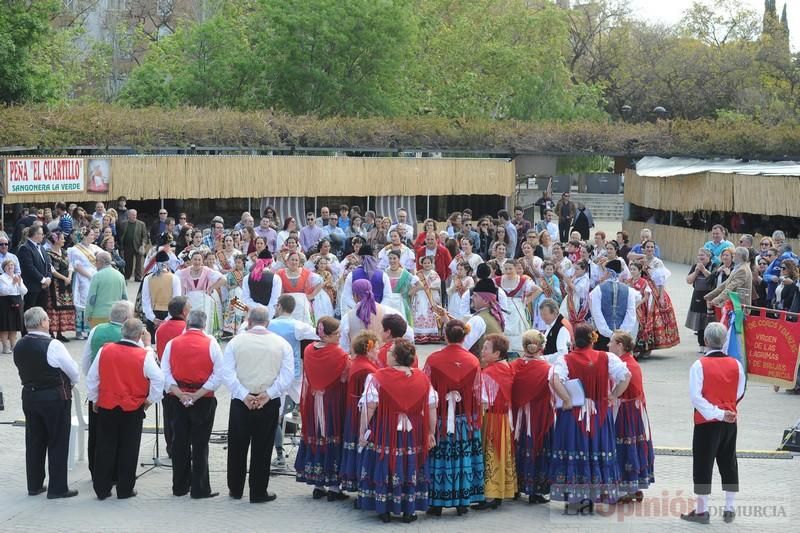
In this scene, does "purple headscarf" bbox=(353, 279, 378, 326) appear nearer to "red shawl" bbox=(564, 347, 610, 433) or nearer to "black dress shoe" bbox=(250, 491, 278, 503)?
"black dress shoe" bbox=(250, 491, 278, 503)

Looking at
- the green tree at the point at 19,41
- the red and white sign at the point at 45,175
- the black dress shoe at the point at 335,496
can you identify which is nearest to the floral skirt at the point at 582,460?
the black dress shoe at the point at 335,496

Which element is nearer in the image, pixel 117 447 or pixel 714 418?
pixel 714 418

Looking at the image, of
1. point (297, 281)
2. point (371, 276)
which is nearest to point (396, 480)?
point (297, 281)

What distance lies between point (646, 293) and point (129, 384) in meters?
9.06

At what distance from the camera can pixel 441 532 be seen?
9.05 m

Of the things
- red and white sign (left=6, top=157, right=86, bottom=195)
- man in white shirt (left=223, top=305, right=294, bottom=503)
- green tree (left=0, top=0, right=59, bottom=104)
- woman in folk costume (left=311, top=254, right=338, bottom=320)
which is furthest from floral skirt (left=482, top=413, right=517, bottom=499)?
green tree (left=0, top=0, right=59, bottom=104)

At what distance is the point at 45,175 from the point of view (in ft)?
79.4

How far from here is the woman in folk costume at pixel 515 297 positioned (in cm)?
1502

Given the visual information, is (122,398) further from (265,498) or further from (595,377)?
(595,377)

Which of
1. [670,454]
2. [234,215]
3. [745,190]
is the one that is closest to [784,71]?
[745,190]

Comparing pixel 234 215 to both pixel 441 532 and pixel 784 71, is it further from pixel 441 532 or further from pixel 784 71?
pixel 784 71

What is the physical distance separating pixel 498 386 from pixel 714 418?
1599mm

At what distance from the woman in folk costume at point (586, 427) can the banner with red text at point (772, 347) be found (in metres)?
4.27

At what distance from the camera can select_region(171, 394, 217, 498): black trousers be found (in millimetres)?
9703
